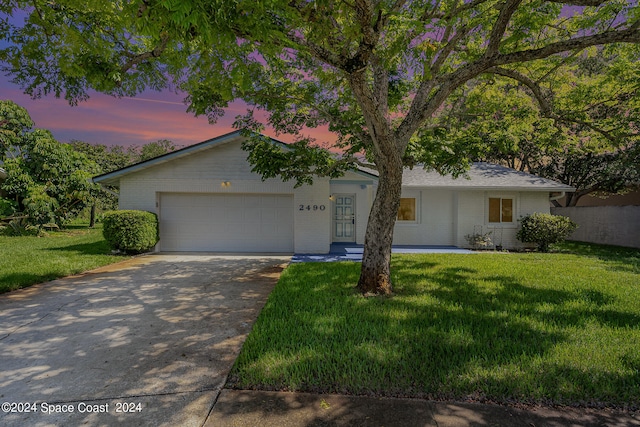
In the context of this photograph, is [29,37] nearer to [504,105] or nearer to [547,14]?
[547,14]

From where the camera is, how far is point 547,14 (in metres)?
6.75

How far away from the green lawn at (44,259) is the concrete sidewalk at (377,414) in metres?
6.93

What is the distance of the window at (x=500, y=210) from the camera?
45.1 feet

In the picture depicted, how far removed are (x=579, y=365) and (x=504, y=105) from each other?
25.8 ft

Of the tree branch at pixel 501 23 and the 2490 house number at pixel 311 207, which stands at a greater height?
the tree branch at pixel 501 23

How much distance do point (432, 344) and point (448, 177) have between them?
37.2ft

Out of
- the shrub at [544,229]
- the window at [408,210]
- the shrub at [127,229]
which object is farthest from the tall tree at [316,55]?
the shrub at [544,229]

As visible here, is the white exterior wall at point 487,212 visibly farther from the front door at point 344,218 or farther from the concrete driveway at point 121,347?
the concrete driveway at point 121,347

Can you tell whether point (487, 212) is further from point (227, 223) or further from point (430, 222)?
point (227, 223)

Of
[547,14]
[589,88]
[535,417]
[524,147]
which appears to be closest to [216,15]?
[535,417]

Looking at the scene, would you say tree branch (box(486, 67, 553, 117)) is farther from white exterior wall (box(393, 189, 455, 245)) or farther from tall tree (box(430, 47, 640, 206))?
white exterior wall (box(393, 189, 455, 245))

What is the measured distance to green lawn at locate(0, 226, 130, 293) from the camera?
7487 mm

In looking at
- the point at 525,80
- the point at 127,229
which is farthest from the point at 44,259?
the point at 525,80

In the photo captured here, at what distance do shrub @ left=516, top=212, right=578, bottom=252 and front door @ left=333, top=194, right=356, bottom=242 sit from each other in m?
6.94
